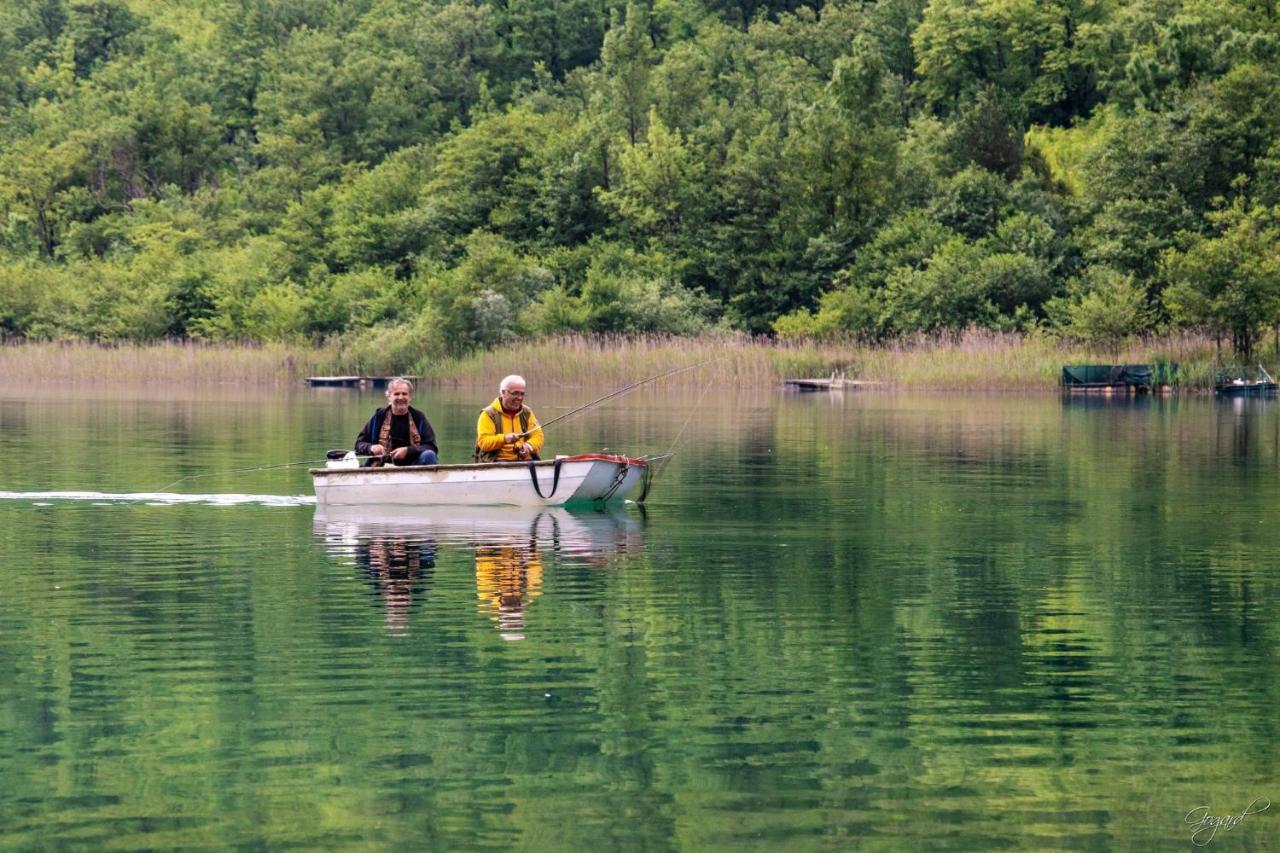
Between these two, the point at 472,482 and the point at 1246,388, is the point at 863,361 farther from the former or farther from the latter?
the point at 472,482

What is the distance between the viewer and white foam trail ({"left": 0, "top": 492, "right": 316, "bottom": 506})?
24266 millimetres

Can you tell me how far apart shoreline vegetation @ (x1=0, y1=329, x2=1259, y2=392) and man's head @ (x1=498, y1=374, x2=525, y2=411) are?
34.9 m

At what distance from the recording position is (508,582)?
55.5 feet

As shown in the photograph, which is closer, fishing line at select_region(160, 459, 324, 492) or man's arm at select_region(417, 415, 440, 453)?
man's arm at select_region(417, 415, 440, 453)

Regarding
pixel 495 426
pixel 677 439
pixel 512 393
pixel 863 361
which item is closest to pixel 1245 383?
pixel 863 361

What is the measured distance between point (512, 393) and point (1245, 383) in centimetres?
4195

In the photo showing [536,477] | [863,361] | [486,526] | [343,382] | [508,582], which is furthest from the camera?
[343,382]

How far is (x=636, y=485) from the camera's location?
24.4 m

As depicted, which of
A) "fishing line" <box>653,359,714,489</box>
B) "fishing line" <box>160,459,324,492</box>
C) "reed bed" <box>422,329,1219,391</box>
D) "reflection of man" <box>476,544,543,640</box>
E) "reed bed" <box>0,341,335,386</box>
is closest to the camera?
"reflection of man" <box>476,544,543,640</box>

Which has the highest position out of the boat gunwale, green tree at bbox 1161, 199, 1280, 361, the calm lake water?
green tree at bbox 1161, 199, 1280, 361

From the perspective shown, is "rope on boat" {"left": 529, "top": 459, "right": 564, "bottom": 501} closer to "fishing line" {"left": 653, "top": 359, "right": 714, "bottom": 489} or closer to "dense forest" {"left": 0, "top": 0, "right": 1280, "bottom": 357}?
"fishing line" {"left": 653, "top": 359, "right": 714, "bottom": 489}

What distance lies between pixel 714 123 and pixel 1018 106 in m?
20.1

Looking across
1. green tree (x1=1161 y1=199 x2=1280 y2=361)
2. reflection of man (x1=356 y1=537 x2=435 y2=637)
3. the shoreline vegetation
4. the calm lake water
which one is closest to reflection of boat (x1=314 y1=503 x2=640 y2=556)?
the calm lake water

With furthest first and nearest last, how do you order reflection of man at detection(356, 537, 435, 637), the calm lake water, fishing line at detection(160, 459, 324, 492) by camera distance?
fishing line at detection(160, 459, 324, 492), reflection of man at detection(356, 537, 435, 637), the calm lake water
